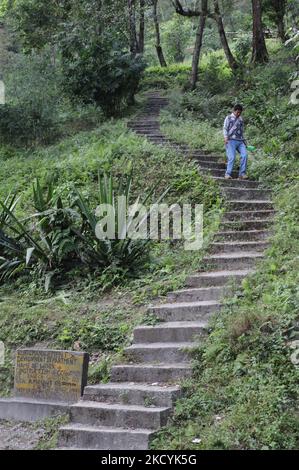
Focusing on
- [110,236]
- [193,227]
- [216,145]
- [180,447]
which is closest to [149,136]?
[216,145]

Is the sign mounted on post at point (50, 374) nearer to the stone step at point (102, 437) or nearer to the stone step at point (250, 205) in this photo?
the stone step at point (102, 437)

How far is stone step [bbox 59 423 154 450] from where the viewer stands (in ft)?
17.3

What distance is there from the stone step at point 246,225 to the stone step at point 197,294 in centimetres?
197

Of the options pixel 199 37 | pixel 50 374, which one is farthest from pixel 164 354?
pixel 199 37

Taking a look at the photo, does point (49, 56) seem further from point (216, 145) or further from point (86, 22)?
point (216, 145)

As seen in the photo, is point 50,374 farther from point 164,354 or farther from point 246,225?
point 246,225

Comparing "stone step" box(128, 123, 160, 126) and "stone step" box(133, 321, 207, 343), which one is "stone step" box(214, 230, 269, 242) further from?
"stone step" box(128, 123, 160, 126)

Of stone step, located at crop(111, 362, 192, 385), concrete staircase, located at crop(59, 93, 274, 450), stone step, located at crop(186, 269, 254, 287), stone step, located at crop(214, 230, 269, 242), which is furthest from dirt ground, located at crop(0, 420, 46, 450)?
stone step, located at crop(214, 230, 269, 242)

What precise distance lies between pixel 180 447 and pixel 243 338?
1305mm

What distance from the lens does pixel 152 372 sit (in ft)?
20.5

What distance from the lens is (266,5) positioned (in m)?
22.8

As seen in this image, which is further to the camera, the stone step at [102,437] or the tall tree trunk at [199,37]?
the tall tree trunk at [199,37]

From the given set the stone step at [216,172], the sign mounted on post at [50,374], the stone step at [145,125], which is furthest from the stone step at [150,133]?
the sign mounted on post at [50,374]

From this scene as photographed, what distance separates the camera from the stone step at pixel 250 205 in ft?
32.8
